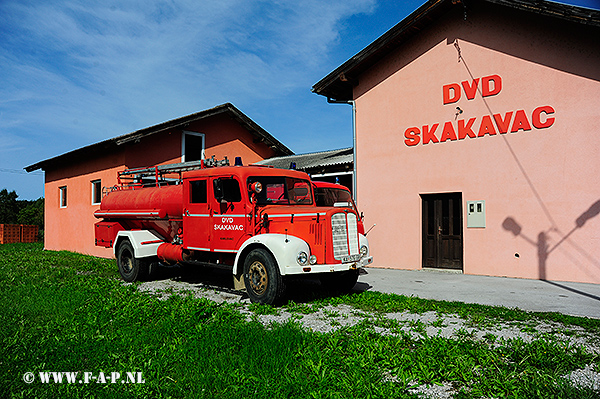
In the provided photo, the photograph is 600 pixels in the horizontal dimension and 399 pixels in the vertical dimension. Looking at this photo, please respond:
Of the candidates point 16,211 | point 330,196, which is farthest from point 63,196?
point 16,211

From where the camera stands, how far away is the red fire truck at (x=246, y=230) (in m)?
6.76

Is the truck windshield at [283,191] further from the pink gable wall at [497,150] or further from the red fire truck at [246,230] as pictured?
the pink gable wall at [497,150]

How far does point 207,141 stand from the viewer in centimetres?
1731

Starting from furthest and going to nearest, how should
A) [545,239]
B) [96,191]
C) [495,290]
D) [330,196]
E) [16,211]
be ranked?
[16,211] → [96,191] → [330,196] → [545,239] → [495,290]

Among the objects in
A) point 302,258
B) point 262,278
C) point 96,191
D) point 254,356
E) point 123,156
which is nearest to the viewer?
point 254,356

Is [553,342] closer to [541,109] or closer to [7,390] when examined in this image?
[7,390]

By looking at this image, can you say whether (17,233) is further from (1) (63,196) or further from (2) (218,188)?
(2) (218,188)

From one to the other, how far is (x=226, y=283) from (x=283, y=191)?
286 centimetres

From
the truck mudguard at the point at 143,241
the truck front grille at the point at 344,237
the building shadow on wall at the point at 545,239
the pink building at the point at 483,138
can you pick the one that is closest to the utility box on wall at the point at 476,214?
the pink building at the point at 483,138

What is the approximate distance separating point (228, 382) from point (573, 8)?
33.8ft

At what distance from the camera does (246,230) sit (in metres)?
7.45

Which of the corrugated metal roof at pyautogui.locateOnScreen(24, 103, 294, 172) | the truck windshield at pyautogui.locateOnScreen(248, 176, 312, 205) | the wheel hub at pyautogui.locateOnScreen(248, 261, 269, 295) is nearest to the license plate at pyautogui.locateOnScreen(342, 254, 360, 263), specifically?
the wheel hub at pyautogui.locateOnScreen(248, 261, 269, 295)

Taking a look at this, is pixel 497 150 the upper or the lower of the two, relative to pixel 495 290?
upper

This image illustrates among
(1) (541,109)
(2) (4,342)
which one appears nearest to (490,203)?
(1) (541,109)
